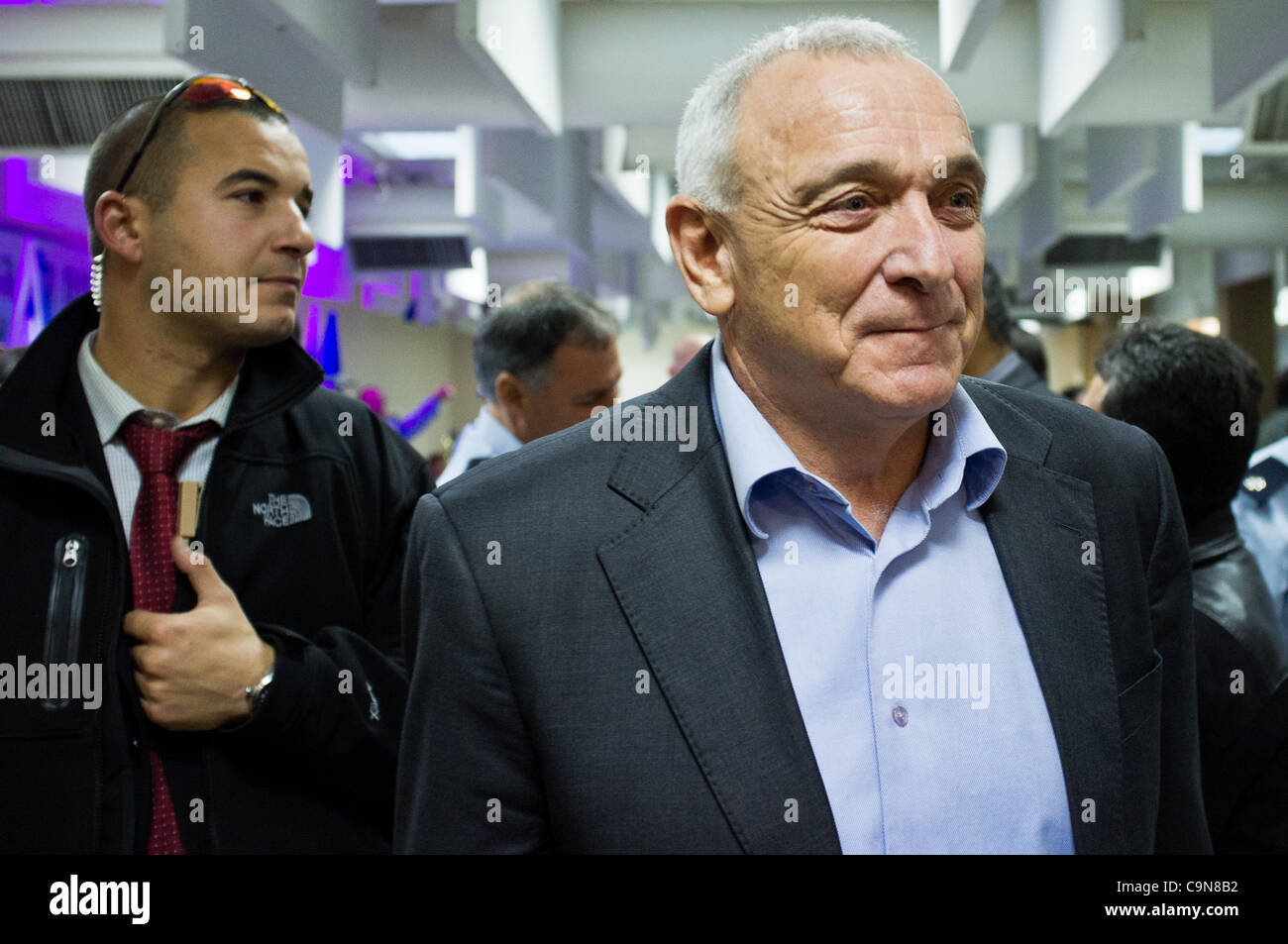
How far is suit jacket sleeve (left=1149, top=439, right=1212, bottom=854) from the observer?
152 cm

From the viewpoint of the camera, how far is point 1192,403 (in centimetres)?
233

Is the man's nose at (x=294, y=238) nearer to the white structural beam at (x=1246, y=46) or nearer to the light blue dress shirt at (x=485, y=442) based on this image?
the light blue dress shirt at (x=485, y=442)

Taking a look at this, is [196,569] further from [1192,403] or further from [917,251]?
[1192,403]

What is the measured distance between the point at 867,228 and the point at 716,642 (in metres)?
0.52

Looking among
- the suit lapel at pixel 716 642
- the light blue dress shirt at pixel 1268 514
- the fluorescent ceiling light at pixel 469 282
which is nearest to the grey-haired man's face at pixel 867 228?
the suit lapel at pixel 716 642

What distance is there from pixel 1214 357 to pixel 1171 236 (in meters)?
9.83

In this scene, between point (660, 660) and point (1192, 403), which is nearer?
→ point (660, 660)

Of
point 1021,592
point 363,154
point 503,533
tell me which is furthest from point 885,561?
point 363,154

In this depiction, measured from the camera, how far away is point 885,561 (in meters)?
1.41

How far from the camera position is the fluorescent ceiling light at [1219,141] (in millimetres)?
8539

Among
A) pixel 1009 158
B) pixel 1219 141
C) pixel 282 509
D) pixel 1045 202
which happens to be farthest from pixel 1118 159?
pixel 282 509

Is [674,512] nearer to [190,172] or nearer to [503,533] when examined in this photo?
[503,533]

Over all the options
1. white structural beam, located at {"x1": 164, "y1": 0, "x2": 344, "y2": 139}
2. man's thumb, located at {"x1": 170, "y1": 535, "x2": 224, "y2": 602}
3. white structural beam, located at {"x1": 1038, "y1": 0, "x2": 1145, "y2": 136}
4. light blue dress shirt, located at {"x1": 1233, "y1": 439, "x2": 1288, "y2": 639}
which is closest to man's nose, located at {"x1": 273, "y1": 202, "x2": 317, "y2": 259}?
man's thumb, located at {"x1": 170, "y1": 535, "x2": 224, "y2": 602}

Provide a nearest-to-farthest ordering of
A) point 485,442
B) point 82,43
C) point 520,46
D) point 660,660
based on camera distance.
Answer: point 660,660 < point 485,442 < point 520,46 < point 82,43
